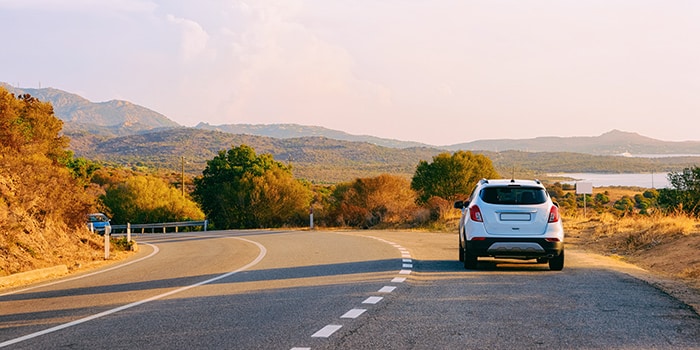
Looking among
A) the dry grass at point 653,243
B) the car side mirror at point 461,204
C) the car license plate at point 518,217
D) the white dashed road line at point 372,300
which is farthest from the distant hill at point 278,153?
the white dashed road line at point 372,300

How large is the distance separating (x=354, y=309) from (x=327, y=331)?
5.65 ft

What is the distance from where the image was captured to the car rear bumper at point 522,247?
1511 centimetres

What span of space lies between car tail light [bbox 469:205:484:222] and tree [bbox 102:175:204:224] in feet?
201

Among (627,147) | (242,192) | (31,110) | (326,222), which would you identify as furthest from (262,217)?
(627,147)

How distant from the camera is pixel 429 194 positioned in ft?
228

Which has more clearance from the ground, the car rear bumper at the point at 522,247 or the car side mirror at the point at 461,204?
the car side mirror at the point at 461,204

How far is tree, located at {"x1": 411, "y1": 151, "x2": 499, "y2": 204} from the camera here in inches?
2736

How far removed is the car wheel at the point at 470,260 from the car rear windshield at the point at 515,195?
44.3 inches

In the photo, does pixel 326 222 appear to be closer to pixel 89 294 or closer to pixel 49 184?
pixel 49 184

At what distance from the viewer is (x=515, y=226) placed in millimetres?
15250

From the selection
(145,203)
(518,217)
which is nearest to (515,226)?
(518,217)

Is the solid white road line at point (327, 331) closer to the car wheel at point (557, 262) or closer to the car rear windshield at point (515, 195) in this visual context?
the car rear windshield at point (515, 195)

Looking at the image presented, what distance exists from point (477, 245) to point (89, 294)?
7.24 metres

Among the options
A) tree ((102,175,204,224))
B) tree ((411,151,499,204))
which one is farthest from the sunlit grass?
tree ((102,175,204,224))
